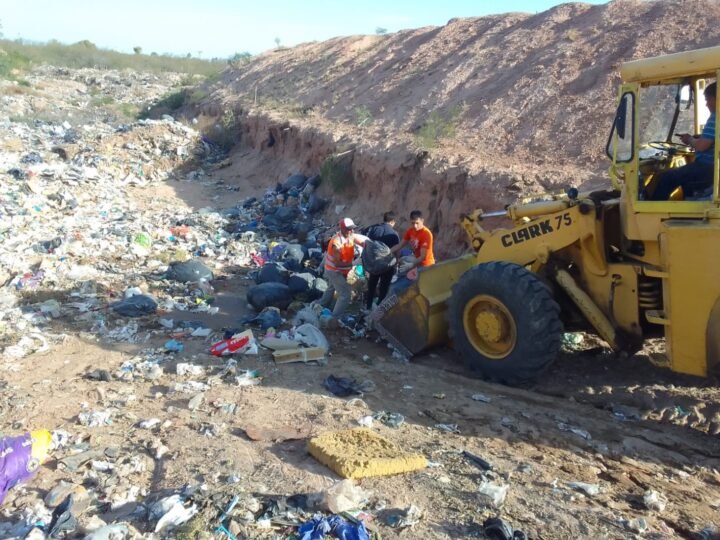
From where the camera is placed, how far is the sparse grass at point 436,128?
11687 mm

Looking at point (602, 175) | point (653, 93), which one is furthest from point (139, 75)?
point (653, 93)

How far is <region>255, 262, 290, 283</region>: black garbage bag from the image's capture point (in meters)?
8.80

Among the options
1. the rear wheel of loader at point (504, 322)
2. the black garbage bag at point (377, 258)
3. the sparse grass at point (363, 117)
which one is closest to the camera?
the rear wheel of loader at point (504, 322)

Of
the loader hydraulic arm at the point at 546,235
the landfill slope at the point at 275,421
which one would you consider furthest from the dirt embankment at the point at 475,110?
the loader hydraulic arm at the point at 546,235

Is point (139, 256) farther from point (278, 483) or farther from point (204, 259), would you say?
point (278, 483)

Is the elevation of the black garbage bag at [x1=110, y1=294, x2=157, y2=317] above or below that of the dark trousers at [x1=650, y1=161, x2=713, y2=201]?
below

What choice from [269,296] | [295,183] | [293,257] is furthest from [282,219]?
[269,296]

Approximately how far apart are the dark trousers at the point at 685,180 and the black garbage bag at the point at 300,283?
15.0 ft

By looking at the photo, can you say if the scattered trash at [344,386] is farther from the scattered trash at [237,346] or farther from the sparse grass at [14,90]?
the sparse grass at [14,90]

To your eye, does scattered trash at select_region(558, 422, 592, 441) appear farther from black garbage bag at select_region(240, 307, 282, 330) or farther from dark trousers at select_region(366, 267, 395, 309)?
black garbage bag at select_region(240, 307, 282, 330)

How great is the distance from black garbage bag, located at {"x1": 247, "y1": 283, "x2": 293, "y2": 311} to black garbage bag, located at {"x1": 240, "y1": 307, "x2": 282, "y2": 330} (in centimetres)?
36

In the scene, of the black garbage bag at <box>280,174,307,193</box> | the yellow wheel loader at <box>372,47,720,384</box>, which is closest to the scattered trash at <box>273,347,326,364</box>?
the yellow wheel loader at <box>372,47,720,384</box>

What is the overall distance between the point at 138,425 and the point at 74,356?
6.42 ft

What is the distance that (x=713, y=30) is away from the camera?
1126 centimetres
